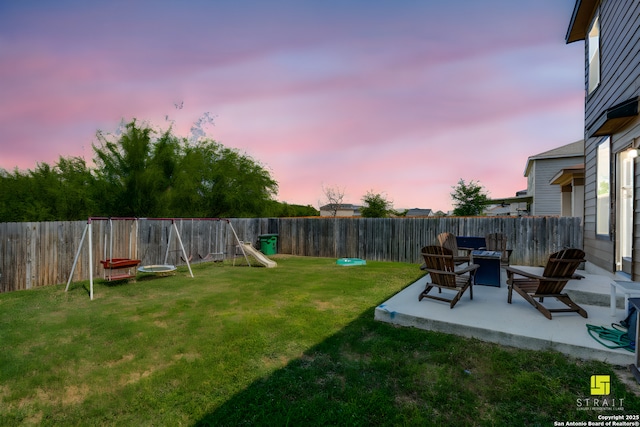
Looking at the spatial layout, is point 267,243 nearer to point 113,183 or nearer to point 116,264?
point 116,264

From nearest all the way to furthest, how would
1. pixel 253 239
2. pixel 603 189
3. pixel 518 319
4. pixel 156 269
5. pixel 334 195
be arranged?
pixel 518 319 → pixel 603 189 → pixel 156 269 → pixel 253 239 → pixel 334 195

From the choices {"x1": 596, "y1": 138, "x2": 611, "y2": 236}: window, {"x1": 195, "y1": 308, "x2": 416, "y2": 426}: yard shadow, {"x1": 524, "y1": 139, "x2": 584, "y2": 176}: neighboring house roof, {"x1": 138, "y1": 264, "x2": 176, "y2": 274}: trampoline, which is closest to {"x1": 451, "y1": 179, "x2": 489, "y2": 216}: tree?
{"x1": 524, "y1": 139, "x2": 584, "y2": 176}: neighboring house roof

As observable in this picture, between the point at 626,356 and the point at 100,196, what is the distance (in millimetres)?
18622

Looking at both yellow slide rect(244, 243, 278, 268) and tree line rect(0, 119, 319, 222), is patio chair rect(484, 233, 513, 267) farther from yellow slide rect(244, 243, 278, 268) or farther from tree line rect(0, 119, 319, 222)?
tree line rect(0, 119, 319, 222)

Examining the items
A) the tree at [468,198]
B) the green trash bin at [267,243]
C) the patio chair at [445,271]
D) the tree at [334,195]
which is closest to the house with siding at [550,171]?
the tree at [468,198]

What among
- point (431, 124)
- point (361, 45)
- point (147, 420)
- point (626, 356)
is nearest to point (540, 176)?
point (431, 124)

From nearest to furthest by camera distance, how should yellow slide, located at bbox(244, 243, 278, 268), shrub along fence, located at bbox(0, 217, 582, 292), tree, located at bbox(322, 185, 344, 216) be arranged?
shrub along fence, located at bbox(0, 217, 582, 292), yellow slide, located at bbox(244, 243, 278, 268), tree, located at bbox(322, 185, 344, 216)

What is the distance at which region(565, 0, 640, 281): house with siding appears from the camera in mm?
4219

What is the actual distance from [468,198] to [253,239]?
19.2 metres

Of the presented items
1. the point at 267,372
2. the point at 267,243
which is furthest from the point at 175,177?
the point at 267,372

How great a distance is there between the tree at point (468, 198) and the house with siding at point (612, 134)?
18.1m

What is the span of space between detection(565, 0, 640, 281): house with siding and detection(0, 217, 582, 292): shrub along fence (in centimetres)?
234

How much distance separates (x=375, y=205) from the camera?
26.7 metres

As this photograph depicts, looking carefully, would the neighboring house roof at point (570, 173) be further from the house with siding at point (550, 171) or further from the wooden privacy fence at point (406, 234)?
the house with siding at point (550, 171)
